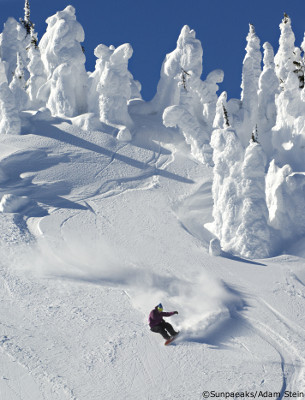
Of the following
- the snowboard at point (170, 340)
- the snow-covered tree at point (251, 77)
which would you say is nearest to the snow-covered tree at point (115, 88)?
the snow-covered tree at point (251, 77)

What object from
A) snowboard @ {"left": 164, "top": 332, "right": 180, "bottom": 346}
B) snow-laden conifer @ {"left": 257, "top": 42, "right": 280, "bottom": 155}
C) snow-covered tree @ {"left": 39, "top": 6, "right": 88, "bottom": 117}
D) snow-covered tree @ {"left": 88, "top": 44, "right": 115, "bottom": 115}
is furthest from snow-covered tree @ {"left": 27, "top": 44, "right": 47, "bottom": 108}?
snowboard @ {"left": 164, "top": 332, "right": 180, "bottom": 346}

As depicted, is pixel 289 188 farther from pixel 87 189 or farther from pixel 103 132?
pixel 103 132

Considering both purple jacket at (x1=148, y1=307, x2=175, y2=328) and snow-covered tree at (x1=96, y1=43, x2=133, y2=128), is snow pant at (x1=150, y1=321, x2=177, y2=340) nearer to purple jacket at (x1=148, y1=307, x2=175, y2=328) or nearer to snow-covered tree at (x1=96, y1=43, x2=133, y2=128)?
purple jacket at (x1=148, y1=307, x2=175, y2=328)

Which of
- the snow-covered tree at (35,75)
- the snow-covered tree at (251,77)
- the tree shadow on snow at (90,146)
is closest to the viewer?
the tree shadow on snow at (90,146)

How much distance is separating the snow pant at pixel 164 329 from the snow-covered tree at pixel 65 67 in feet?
63.1

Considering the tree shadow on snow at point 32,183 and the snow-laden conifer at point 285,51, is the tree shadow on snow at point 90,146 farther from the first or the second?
the snow-laden conifer at point 285,51

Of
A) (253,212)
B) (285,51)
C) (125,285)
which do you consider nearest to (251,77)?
(285,51)

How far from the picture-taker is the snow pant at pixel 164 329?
1536 centimetres

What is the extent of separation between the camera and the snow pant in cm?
1536

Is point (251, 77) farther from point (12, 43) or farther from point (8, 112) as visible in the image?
point (12, 43)

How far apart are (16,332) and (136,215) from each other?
921cm

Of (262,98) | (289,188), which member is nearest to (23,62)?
(262,98)

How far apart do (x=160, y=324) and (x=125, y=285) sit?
11.1 feet

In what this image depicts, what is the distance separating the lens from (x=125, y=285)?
18594 millimetres
